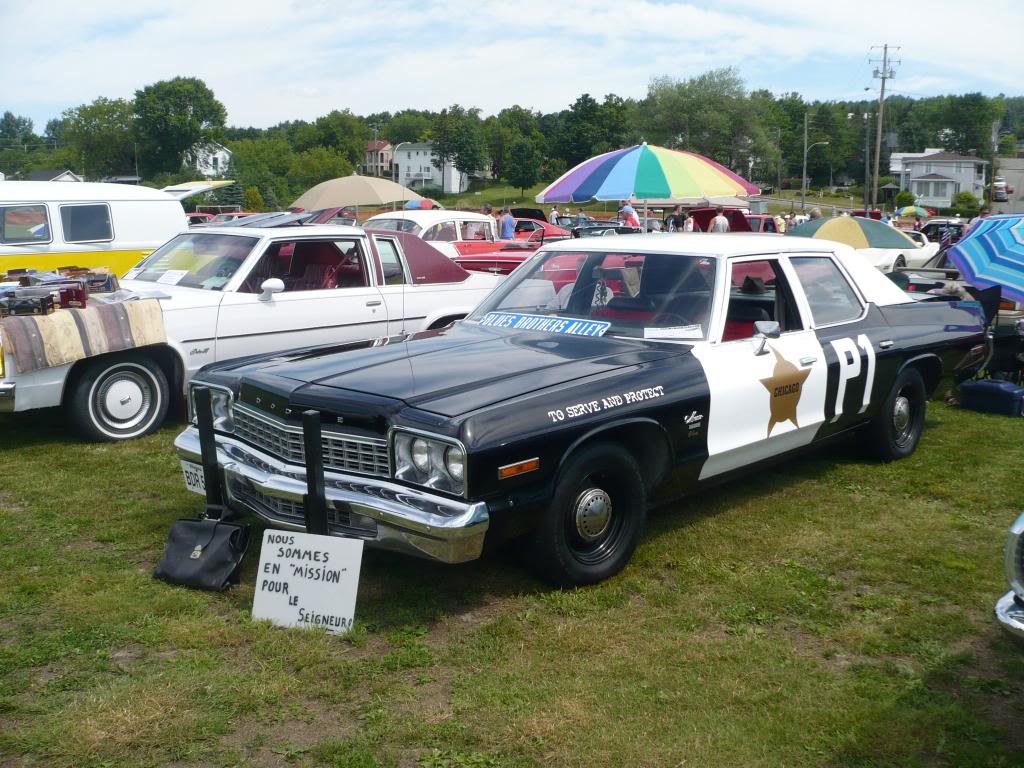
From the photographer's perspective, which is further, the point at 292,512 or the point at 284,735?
the point at 292,512

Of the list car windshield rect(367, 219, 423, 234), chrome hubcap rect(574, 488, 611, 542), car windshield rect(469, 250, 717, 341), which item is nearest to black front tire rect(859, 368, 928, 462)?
car windshield rect(469, 250, 717, 341)

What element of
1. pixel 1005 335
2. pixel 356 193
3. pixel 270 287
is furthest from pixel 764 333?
pixel 356 193

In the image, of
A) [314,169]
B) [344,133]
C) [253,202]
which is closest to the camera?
[253,202]

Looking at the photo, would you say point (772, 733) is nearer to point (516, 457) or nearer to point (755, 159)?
point (516, 457)

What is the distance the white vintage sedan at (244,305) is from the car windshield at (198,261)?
0.01 meters

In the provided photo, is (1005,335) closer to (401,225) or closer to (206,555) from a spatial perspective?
(206,555)

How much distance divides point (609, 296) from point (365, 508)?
7.13 ft

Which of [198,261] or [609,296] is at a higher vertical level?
[198,261]

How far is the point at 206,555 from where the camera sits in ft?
14.5

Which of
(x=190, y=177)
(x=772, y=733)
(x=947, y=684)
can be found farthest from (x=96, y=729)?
(x=190, y=177)

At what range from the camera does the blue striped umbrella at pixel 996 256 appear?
26.6 feet

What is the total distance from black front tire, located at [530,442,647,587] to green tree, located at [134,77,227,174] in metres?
102

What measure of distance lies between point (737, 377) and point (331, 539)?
2277mm

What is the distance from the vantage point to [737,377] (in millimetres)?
4984
